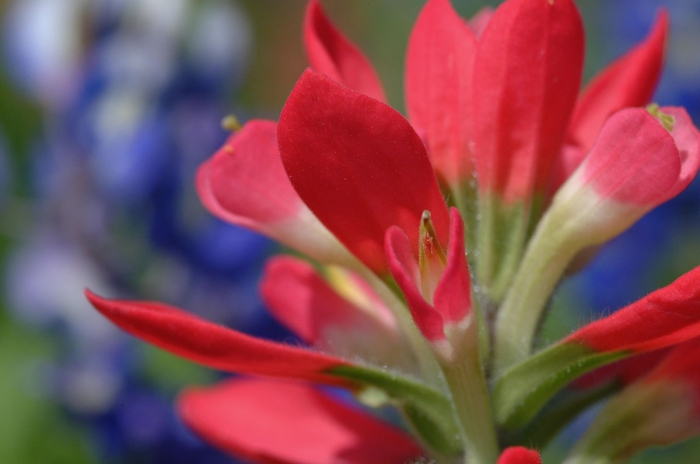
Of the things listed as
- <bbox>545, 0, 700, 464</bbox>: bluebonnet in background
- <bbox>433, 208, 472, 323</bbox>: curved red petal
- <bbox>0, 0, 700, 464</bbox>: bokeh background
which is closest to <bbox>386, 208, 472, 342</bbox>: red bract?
<bbox>433, 208, 472, 323</bbox>: curved red petal

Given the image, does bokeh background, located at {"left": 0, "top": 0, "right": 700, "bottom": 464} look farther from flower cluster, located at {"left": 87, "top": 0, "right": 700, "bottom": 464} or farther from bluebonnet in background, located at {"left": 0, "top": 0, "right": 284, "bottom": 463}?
flower cluster, located at {"left": 87, "top": 0, "right": 700, "bottom": 464}

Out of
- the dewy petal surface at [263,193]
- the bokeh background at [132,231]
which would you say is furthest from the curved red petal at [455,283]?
the bokeh background at [132,231]

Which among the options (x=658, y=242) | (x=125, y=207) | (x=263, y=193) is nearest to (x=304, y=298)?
(x=263, y=193)

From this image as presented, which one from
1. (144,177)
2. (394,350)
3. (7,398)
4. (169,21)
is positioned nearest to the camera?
(394,350)

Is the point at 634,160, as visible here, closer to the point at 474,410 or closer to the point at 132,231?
the point at 474,410

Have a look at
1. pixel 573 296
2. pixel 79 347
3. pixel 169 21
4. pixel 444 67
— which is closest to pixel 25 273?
pixel 79 347

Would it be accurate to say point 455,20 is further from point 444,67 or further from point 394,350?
point 394,350
